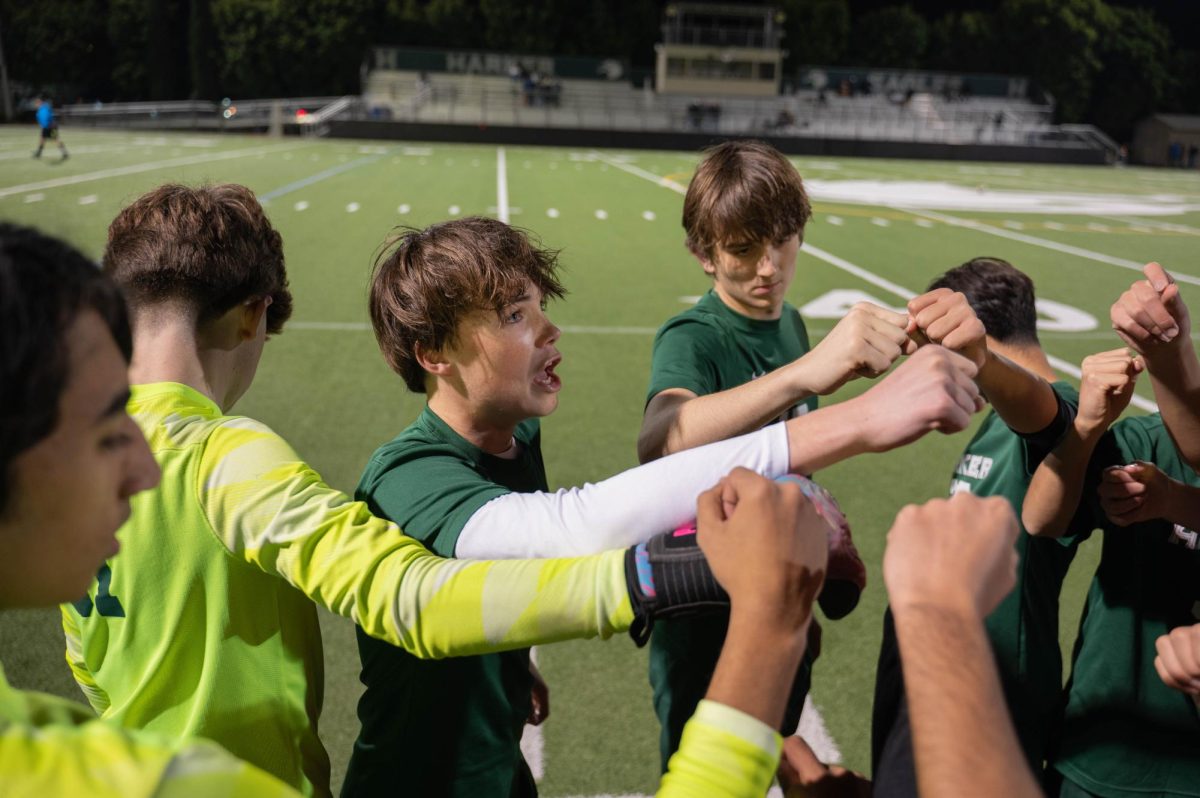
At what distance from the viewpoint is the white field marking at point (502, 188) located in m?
18.3

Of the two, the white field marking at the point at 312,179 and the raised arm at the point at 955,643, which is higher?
the raised arm at the point at 955,643

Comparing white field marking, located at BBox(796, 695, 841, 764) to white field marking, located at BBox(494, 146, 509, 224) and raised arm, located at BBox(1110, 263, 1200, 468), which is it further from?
white field marking, located at BBox(494, 146, 509, 224)

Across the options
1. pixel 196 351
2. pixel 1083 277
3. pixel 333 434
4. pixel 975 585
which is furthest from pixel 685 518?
pixel 1083 277

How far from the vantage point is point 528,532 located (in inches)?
62.3

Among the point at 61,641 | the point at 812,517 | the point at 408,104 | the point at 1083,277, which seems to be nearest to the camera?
the point at 812,517

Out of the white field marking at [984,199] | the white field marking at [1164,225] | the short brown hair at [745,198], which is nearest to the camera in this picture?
the short brown hair at [745,198]

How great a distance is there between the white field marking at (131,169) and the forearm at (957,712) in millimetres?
20184

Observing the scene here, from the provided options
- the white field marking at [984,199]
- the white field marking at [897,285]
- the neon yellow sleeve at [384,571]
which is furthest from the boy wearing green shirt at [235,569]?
the white field marking at [984,199]

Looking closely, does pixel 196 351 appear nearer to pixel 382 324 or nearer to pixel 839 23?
pixel 382 324

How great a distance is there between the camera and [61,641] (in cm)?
424

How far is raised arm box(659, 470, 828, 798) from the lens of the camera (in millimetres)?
1143

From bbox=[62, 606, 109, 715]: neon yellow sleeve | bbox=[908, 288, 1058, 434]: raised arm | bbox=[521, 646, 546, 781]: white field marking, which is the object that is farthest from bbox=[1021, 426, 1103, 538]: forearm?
bbox=[62, 606, 109, 715]: neon yellow sleeve

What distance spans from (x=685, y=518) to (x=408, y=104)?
56.9 m

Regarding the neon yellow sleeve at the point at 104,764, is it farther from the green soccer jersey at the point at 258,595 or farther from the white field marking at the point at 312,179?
the white field marking at the point at 312,179
